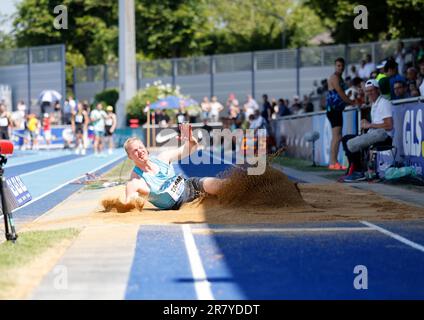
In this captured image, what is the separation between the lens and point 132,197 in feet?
35.8

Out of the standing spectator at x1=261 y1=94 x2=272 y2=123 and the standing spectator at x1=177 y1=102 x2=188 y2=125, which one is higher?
the standing spectator at x1=261 y1=94 x2=272 y2=123

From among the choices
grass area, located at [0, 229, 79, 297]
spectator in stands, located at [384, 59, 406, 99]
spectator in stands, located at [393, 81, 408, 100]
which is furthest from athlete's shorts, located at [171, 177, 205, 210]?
spectator in stands, located at [384, 59, 406, 99]

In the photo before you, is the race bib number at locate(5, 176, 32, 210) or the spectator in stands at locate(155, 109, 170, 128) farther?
the spectator in stands at locate(155, 109, 170, 128)

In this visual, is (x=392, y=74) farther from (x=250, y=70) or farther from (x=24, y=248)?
(x=250, y=70)

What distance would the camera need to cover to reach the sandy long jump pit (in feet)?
32.9

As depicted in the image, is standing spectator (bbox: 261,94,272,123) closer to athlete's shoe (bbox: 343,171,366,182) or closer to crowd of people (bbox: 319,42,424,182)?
crowd of people (bbox: 319,42,424,182)

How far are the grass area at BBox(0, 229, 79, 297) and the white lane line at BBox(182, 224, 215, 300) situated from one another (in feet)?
4.17

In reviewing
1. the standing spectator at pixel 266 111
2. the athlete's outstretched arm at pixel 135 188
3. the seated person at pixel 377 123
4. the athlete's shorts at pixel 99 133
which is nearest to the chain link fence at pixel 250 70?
the standing spectator at pixel 266 111

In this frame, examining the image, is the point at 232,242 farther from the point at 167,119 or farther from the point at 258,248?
the point at 167,119

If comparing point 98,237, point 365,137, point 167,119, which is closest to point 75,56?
Answer: point 167,119

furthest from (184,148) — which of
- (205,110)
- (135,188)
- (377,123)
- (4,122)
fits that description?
(205,110)

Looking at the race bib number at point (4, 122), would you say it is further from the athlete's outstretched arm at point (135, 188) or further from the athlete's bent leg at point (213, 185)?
the athlete's outstretched arm at point (135, 188)

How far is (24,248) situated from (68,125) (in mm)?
42278
